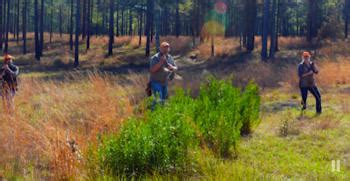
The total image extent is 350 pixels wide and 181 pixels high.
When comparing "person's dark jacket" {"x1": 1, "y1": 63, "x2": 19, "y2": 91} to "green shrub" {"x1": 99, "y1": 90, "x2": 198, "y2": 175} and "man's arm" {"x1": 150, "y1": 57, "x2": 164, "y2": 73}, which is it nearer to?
"man's arm" {"x1": 150, "y1": 57, "x2": 164, "y2": 73}

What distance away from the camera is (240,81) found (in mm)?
16500

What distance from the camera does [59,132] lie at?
5.30 meters

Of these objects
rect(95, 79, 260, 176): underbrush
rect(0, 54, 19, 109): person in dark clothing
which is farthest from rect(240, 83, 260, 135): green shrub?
rect(0, 54, 19, 109): person in dark clothing

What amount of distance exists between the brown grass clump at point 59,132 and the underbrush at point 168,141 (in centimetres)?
45

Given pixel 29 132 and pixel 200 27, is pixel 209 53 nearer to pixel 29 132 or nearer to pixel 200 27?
pixel 200 27

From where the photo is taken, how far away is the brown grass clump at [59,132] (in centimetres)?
494

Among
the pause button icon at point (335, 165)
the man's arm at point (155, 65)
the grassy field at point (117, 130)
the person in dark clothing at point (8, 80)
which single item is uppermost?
the man's arm at point (155, 65)

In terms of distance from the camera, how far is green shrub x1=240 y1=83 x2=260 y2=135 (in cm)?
765

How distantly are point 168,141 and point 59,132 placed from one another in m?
1.44

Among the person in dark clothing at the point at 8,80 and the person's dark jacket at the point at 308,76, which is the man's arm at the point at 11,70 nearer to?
the person in dark clothing at the point at 8,80

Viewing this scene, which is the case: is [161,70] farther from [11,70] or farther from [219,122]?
[11,70]

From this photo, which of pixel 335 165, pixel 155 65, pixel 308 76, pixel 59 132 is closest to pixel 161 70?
pixel 155 65

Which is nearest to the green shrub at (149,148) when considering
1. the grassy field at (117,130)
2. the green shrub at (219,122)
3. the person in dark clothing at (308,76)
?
the grassy field at (117,130)

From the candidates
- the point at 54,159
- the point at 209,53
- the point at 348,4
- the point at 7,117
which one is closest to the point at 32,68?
the point at 209,53
